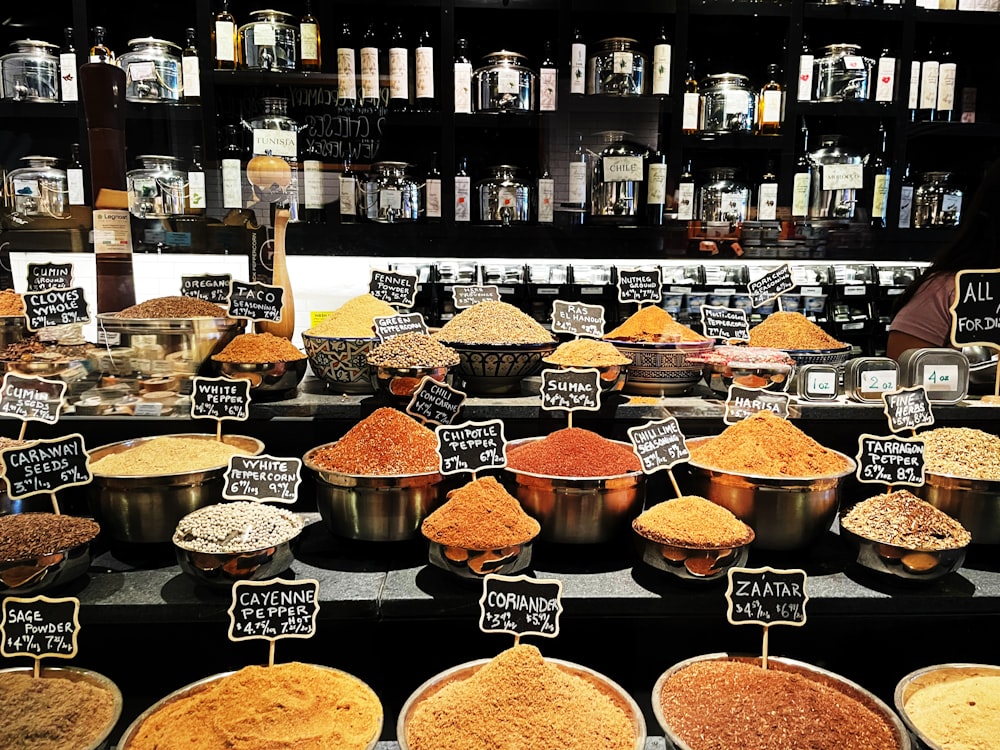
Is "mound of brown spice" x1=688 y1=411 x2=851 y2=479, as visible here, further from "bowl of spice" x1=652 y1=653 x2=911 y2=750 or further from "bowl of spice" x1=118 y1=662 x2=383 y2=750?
"bowl of spice" x1=118 y1=662 x2=383 y2=750

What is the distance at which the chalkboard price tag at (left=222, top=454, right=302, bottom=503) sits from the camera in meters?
1.39

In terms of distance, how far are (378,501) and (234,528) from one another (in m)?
0.25

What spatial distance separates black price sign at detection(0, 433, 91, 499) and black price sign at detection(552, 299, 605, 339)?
110 cm

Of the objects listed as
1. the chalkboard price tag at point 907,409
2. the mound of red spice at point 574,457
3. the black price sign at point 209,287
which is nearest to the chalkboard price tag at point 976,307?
the chalkboard price tag at point 907,409

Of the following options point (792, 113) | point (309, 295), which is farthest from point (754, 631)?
point (792, 113)

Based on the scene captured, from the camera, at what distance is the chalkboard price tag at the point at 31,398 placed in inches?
56.0

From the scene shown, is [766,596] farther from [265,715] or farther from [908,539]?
[265,715]

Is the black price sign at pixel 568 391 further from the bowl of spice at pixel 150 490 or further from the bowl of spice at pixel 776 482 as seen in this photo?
the bowl of spice at pixel 150 490

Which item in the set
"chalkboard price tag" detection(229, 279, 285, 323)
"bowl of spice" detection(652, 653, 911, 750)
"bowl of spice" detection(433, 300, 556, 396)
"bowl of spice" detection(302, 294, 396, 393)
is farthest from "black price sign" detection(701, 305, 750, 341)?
"chalkboard price tag" detection(229, 279, 285, 323)

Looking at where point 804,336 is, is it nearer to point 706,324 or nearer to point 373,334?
point 706,324

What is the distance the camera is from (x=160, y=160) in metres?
2.60

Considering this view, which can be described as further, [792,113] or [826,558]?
[792,113]

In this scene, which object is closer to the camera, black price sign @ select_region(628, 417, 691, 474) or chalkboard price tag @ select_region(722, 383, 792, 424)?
black price sign @ select_region(628, 417, 691, 474)

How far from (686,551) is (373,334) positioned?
2.90 ft
